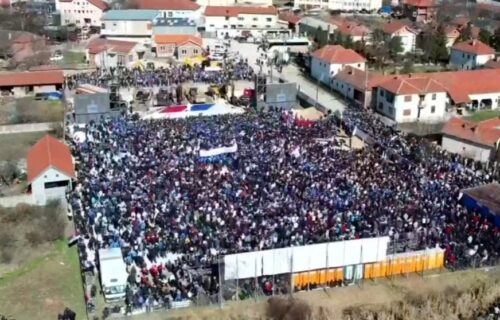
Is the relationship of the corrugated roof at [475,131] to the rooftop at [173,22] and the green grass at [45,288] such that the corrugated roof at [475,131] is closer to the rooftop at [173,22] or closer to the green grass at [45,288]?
the green grass at [45,288]

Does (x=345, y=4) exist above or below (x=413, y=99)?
above

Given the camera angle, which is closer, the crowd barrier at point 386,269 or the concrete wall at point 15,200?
the crowd barrier at point 386,269

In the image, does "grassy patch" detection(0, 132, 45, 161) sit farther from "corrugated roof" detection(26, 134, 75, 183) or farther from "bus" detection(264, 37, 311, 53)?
"bus" detection(264, 37, 311, 53)

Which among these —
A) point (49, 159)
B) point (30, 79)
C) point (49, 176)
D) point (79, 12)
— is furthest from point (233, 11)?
point (49, 176)

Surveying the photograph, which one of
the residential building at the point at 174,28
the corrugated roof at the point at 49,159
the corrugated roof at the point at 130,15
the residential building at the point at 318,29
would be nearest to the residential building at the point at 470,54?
the residential building at the point at 318,29

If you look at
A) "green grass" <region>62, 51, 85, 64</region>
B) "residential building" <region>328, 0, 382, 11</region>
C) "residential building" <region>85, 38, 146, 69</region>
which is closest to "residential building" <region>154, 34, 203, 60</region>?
"residential building" <region>85, 38, 146, 69</region>

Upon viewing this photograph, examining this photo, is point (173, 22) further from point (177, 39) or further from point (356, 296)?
point (356, 296)
